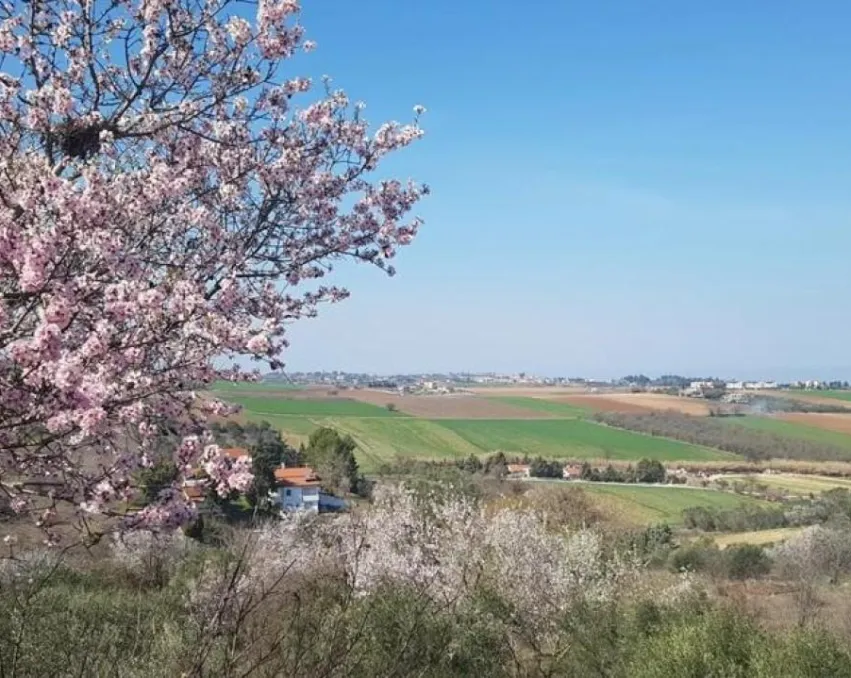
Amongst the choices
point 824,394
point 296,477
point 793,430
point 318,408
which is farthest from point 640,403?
point 296,477

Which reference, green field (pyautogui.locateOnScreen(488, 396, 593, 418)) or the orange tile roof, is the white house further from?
green field (pyautogui.locateOnScreen(488, 396, 593, 418))

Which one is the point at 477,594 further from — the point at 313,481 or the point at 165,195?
the point at 313,481

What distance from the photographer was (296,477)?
55406 millimetres

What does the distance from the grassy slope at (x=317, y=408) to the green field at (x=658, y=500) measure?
30817 mm

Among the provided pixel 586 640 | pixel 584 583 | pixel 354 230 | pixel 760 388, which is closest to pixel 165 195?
pixel 354 230

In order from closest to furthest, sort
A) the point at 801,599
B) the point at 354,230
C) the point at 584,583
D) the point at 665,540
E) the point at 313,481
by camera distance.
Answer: the point at 354,230 → the point at 584,583 → the point at 801,599 → the point at 665,540 → the point at 313,481

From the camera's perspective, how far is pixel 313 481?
183 feet

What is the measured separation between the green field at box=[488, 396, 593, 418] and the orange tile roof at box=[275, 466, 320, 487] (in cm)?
4694

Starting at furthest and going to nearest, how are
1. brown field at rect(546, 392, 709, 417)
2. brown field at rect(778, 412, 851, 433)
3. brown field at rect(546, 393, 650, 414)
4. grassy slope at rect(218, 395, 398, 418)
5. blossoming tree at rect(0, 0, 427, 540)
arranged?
brown field at rect(546, 393, 650, 414) → brown field at rect(546, 392, 709, 417) → grassy slope at rect(218, 395, 398, 418) → brown field at rect(778, 412, 851, 433) → blossoming tree at rect(0, 0, 427, 540)

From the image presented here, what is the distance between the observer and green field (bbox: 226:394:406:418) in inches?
3287

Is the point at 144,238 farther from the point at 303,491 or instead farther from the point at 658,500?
the point at 658,500

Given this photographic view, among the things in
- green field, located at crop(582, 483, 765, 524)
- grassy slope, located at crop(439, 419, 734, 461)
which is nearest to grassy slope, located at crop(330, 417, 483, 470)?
grassy slope, located at crop(439, 419, 734, 461)

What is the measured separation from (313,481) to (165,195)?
52407 mm

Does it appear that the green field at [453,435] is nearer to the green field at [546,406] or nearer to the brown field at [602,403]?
the green field at [546,406]
